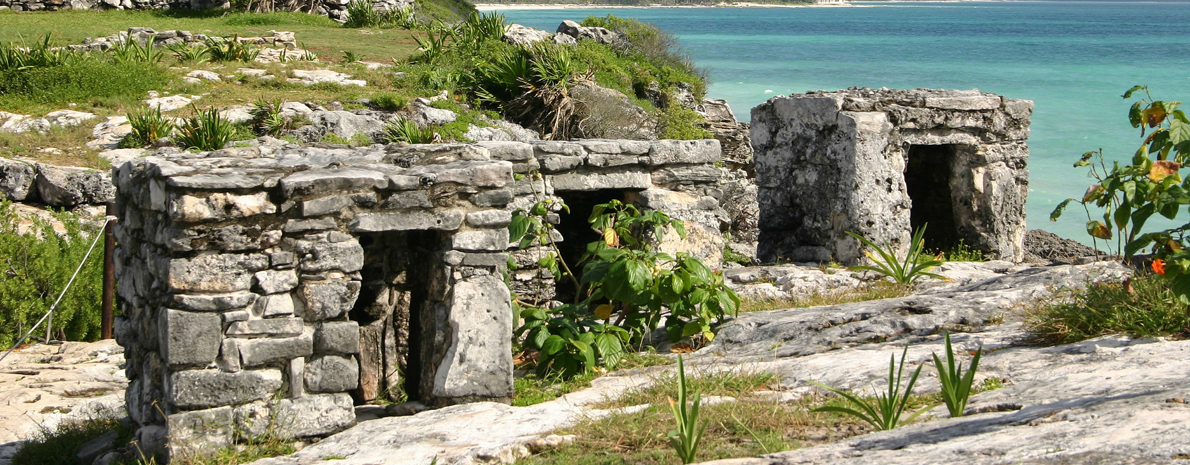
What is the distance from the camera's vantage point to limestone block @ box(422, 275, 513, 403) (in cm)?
524

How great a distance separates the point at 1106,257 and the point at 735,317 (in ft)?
12.7

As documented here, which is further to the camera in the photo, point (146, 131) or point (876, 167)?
point (146, 131)

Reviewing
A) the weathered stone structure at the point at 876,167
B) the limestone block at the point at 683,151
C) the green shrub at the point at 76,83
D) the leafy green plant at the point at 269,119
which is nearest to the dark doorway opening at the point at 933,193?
the weathered stone structure at the point at 876,167

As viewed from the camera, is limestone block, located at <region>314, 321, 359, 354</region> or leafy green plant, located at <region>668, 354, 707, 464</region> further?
limestone block, located at <region>314, 321, 359, 354</region>

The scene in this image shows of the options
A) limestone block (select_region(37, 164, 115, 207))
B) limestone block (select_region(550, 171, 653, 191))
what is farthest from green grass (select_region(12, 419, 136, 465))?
limestone block (select_region(37, 164, 115, 207))

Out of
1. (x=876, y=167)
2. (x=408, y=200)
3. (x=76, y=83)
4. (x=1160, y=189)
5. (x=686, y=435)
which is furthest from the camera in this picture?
(x=76, y=83)

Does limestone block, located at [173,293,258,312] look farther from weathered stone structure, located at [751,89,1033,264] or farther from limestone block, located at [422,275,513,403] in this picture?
weathered stone structure, located at [751,89,1033,264]

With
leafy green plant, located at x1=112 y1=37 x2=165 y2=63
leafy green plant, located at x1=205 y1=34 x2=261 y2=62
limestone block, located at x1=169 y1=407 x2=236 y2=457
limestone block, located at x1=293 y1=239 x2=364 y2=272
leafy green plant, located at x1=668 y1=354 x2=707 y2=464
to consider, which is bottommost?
limestone block, located at x1=169 y1=407 x2=236 y2=457

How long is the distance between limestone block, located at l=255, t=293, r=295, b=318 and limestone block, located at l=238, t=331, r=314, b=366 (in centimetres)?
12

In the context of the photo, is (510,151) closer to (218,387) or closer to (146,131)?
(218,387)

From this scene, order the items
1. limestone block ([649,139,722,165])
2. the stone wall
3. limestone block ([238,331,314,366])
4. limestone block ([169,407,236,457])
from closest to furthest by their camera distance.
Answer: limestone block ([169,407,236,457]) < limestone block ([238,331,314,366]) < limestone block ([649,139,722,165]) < the stone wall

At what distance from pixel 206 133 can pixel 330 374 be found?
264 inches

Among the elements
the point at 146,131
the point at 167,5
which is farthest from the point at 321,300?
the point at 167,5

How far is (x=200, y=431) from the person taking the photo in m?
4.66
